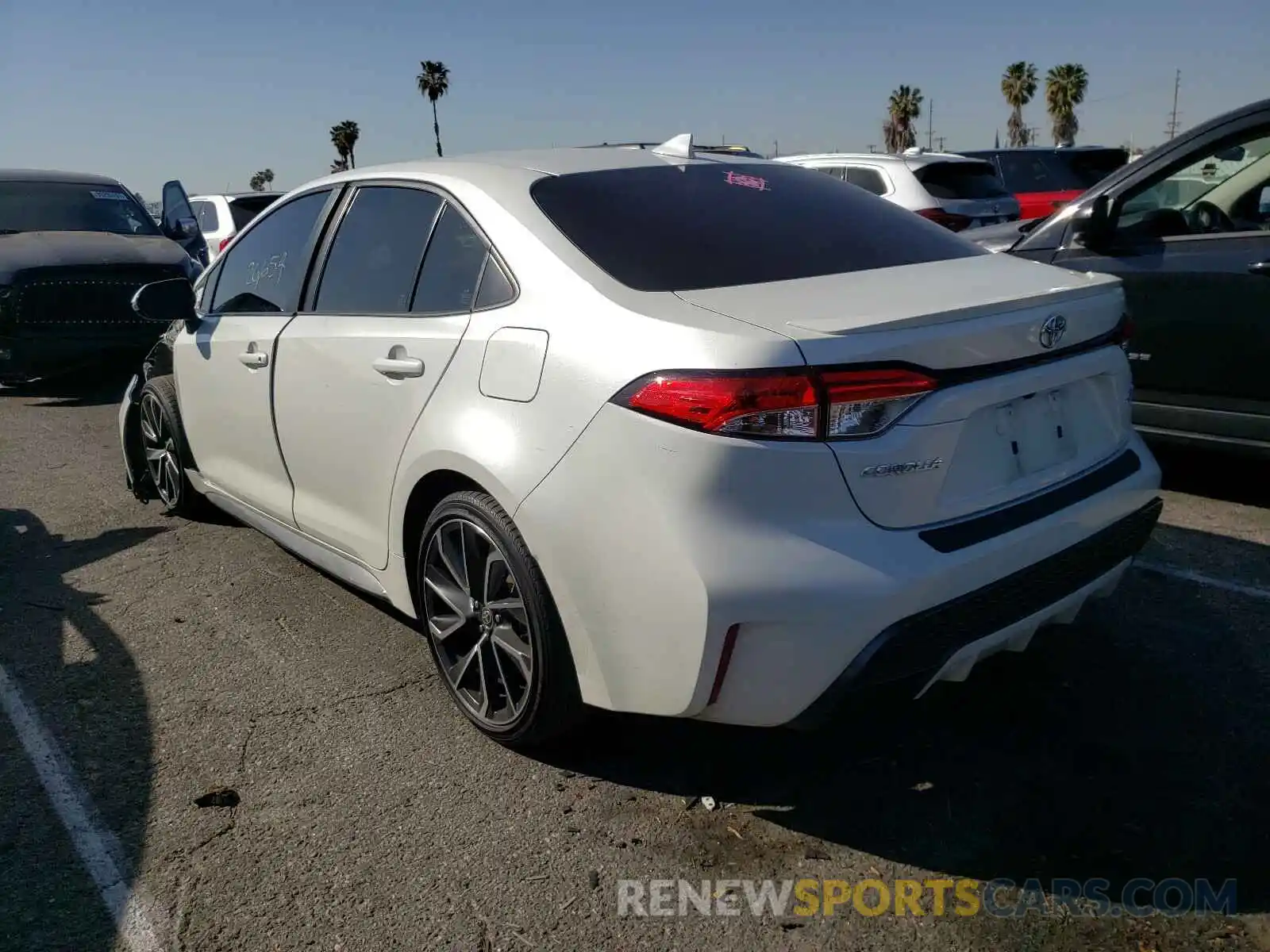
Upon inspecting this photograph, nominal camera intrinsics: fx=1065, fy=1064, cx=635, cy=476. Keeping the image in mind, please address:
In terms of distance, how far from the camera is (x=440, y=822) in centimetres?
272

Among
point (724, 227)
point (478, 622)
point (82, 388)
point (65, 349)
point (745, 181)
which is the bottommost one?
point (82, 388)

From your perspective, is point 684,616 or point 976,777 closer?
point 684,616

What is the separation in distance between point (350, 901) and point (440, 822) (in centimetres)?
33

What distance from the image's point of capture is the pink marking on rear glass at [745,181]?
3373 mm

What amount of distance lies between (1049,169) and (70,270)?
11.2 m

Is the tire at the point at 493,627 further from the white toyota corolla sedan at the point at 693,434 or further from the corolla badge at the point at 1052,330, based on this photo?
the corolla badge at the point at 1052,330

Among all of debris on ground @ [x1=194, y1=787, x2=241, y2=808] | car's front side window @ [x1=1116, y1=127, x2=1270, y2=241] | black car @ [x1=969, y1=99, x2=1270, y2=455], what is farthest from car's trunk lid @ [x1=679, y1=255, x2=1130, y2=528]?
car's front side window @ [x1=1116, y1=127, x2=1270, y2=241]

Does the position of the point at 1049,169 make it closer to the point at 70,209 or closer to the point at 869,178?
the point at 869,178

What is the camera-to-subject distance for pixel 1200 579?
404 cm

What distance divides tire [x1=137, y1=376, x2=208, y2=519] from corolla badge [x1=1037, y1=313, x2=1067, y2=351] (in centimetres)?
373

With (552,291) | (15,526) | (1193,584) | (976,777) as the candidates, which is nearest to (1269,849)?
(976,777)

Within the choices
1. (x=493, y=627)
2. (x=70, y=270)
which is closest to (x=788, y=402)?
(x=493, y=627)

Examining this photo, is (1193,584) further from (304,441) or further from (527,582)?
(304,441)

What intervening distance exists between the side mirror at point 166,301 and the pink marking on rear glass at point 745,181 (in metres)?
2.32
